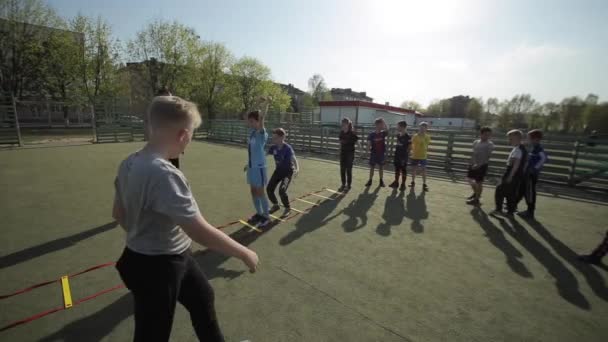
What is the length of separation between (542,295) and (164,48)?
37.8m

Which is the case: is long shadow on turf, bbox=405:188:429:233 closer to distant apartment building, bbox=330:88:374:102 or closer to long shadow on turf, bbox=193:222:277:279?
long shadow on turf, bbox=193:222:277:279

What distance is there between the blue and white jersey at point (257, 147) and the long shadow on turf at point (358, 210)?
1957 millimetres

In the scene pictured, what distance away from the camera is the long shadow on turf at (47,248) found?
3643 mm

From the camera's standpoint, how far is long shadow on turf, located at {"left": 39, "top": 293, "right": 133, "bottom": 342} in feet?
7.82

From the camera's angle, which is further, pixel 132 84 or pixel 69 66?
pixel 132 84

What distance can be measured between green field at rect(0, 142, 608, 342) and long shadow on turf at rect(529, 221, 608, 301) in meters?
0.02

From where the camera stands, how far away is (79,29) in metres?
29.8

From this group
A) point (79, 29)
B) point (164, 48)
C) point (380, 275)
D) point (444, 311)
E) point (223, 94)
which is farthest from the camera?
point (223, 94)

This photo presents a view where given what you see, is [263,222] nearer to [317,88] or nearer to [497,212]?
[497,212]

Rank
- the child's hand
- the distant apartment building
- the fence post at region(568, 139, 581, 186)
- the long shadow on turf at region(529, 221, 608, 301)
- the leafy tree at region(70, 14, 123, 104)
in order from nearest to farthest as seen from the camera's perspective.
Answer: the child's hand → the long shadow on turf at region(529, 221, 608, 301) → the fence post at region(568, 139, 581, 186) → the leafy tree at region(70, 14, 123, 104) → the distant apartment building

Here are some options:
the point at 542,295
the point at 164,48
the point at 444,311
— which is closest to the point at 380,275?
the point at 444,311

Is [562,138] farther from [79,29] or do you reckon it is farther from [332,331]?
[79,29]

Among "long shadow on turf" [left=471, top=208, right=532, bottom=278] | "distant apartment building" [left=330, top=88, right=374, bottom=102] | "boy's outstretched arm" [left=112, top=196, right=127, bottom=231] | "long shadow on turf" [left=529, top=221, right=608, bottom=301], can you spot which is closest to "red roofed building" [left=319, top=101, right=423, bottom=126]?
"long shadow on turf" [left=471, top=208, right=532, bottom=278]

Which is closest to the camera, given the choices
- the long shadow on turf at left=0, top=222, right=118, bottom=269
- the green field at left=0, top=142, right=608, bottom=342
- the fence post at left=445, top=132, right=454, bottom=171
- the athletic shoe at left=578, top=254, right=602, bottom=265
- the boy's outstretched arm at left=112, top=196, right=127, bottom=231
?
the boy's outstretched arm at left=112, top=196, right=127, bottom=231
